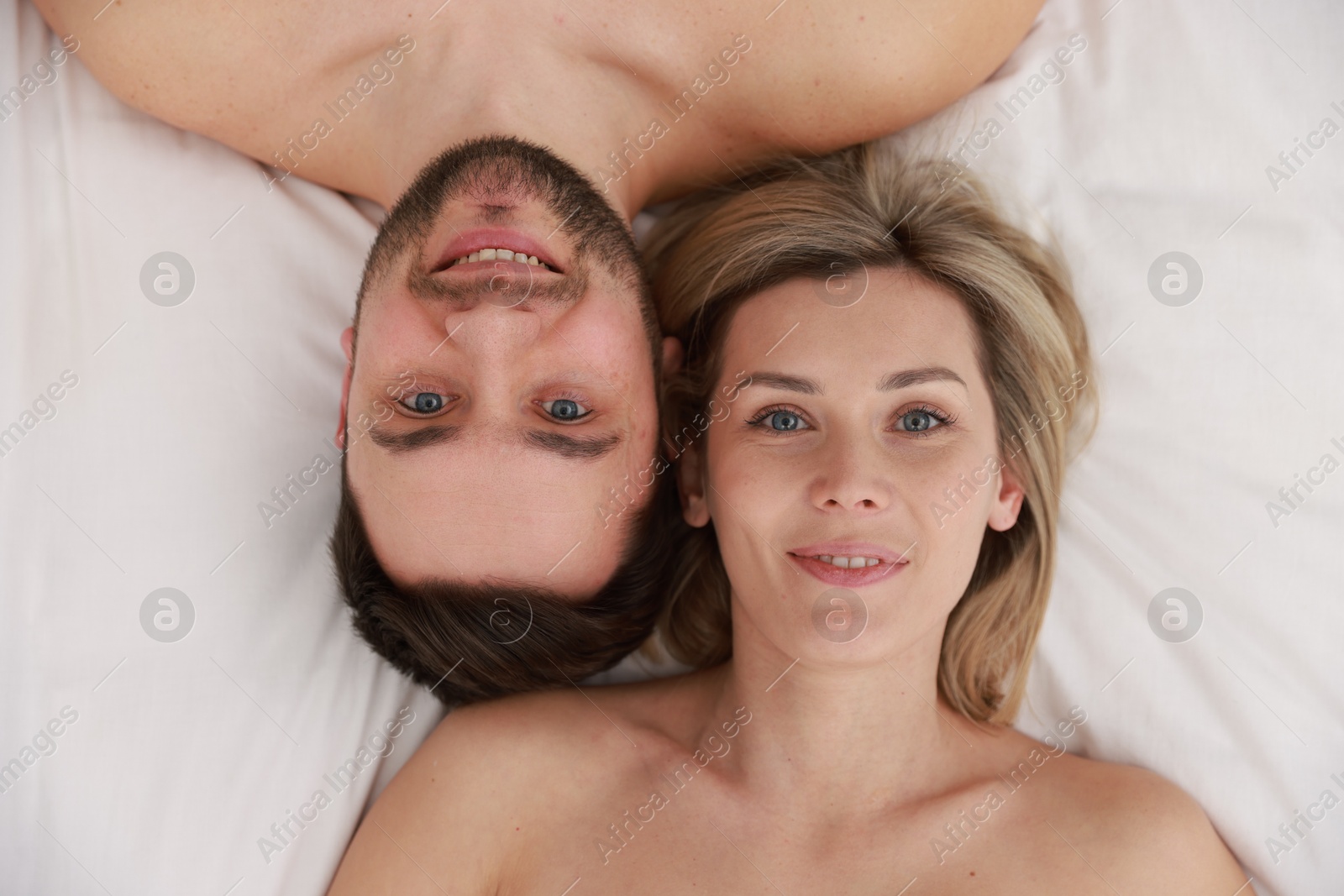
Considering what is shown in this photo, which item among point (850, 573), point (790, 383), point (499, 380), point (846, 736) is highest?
point (790, 383)

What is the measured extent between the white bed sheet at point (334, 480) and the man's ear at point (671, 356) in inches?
34.7

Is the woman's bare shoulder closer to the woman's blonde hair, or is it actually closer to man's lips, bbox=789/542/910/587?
the woman's blonde hair

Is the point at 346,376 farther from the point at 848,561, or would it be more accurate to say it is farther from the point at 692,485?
the point at 848,561

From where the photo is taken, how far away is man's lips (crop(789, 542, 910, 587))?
2.06m

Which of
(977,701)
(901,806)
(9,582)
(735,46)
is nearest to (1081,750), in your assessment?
(977,701)

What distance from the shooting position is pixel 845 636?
6.87 ft

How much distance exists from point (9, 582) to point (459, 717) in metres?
1.06

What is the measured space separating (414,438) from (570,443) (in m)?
0.32

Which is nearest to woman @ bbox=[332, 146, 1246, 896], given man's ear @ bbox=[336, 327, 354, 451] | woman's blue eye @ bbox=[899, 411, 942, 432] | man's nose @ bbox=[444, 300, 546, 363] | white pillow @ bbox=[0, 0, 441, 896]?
woman's blue eye @ bbox=[899, 411, 942, 432]

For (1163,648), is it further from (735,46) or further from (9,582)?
(9,582)

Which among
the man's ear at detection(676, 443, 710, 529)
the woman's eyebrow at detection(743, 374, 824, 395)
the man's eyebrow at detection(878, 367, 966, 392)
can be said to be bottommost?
the man's ear at detection(676, 443, 710, 529)

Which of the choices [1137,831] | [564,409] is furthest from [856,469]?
[1137,831]

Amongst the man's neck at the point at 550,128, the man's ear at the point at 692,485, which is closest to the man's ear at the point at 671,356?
the man's ear at the point at 692,485

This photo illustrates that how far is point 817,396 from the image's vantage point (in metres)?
2.15
